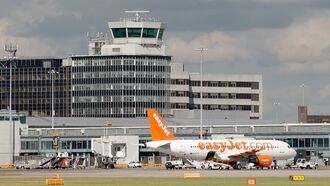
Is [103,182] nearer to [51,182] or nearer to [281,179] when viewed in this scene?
[51,182]

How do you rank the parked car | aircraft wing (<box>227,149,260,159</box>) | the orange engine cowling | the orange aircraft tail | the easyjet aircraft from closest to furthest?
the orange engine cowling < aircraft wing (<box>227,149,260,159</box>) < the easyjet aircraft < the parked car < the orange aircraft tail

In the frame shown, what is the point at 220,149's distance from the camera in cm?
19062

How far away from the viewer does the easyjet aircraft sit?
188 meters

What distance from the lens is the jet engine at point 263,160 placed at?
185500 mm

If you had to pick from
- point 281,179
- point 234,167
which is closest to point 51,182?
point 281,179

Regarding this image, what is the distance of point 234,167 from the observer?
186 m

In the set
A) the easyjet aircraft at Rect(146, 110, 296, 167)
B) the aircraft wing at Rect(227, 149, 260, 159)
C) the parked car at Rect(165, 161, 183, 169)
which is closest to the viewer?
the aircraft wing at Rect(227, 149, 260, 159)

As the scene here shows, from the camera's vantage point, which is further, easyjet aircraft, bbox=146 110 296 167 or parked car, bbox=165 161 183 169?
parked car, bbox=165 161 183 169

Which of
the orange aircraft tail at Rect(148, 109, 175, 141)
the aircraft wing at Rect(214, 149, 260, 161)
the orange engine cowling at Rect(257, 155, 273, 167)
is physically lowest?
the orange engine cowling at Rect(257, 155, 273, 167)

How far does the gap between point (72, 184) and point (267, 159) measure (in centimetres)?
7151

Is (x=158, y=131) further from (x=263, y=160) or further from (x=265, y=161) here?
(x=265, y=161)

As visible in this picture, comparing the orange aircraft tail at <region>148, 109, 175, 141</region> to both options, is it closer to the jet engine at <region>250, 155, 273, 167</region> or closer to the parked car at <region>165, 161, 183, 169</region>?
the parked car at <region>165, 161, 183, 169</region>

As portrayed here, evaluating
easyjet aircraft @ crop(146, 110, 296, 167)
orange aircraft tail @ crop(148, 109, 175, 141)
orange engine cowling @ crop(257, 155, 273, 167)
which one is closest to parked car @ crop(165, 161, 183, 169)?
easyjet aircraft @ crop(146, 110, 296, 167)

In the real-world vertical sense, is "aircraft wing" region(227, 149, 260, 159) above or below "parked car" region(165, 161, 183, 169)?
above
